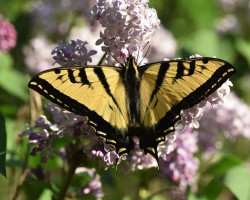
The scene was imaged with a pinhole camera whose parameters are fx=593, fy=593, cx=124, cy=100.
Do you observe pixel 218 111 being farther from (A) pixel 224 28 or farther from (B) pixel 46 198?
(A) pixel 224 28

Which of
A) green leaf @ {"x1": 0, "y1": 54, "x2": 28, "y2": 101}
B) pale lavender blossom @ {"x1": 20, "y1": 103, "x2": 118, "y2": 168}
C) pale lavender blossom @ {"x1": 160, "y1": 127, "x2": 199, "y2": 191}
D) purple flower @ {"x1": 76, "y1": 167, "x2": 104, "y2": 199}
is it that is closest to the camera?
pale lavender blossom @ {"x1": 20, "y1": 103, "x2": 118, "y2": 168}

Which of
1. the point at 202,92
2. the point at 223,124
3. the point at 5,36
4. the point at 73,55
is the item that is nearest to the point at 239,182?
the point at 202,92

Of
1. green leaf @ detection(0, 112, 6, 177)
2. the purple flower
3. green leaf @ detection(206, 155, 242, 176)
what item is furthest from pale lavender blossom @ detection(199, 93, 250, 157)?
green leaf @ detection(0, 112, 6, 177)

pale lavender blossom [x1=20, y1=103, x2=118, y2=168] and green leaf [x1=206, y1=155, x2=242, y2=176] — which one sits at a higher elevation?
pale lavender blossom [x1=20, y1=103, x2=118, y2=168]

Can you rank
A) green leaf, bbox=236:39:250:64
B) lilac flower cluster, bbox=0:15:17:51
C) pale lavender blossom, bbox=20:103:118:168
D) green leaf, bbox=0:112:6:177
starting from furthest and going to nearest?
green leaf, bbox=236:39:250:64, lilac flower cluster, bbox=0:15:17:51, pale lavender blossom, bbox=20:103:118:168, green leaf, bbox=0:112:6:177

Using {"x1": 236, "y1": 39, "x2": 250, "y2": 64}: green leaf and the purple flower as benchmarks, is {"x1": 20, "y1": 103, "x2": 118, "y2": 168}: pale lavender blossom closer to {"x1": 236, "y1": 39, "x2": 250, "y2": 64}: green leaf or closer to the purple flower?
the purple flower

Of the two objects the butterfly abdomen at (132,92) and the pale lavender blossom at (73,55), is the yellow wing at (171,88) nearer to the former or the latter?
the butterfly abdomen at (132,92)

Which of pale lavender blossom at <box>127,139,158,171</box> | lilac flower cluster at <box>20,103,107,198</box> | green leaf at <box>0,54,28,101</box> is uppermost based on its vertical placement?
lilac flower cluster at <box>20,103,107,198</box>
